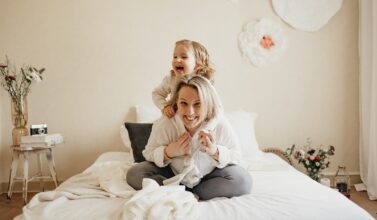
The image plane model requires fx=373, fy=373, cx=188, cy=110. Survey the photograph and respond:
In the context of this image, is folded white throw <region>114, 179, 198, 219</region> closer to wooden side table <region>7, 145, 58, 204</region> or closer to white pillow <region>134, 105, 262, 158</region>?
white pillow <region>134, 105, 262, 158</region>

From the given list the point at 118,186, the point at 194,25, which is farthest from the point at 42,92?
the point at 118,186

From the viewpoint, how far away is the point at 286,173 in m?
2.14

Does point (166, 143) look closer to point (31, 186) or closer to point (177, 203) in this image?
point (177, 203)

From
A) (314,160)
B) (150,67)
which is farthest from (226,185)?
(150,67)

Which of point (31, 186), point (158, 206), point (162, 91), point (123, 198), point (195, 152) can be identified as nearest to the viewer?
point (158, 206)

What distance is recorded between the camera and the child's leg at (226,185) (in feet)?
5.49

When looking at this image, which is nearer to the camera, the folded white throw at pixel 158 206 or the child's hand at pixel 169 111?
the folded white throw at pixel 158 206

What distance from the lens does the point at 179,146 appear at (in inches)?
68.2

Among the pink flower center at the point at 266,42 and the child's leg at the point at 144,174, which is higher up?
the pink flower center at the point at 266,42

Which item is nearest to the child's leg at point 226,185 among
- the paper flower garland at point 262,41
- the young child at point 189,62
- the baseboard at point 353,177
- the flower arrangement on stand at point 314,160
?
the young child at point 189,62

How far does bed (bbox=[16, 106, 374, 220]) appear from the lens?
4.59 ft

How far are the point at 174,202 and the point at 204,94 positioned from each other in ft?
1.72

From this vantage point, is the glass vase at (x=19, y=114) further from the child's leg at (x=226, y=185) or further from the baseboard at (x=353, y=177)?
the baseboard at (x=353, y=177)

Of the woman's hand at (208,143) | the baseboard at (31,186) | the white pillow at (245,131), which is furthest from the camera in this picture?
the baseboard at (31,186)
